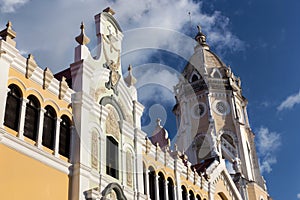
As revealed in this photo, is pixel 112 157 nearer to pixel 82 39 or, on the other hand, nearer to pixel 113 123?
pixel 113 123

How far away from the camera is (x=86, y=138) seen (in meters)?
19.0

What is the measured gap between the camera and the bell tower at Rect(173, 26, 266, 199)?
142 ft

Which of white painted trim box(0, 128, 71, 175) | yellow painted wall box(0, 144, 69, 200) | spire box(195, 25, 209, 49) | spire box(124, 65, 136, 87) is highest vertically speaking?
spire box(195, 25, 209, 49)

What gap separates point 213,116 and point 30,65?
29.2m

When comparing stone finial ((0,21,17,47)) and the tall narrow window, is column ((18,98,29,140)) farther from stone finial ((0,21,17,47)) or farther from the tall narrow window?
the tall narrow window

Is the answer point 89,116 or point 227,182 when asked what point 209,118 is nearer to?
point 227,182

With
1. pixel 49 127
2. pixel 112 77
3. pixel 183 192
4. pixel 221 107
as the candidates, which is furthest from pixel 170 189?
pixel 221 107

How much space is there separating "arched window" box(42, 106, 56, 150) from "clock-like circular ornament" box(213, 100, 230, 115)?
2859 centimetres

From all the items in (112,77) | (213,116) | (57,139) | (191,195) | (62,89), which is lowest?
(57,139)

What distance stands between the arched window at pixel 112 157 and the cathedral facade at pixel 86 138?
0.04m

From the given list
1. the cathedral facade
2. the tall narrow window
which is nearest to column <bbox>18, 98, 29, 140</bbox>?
the cathedral facade

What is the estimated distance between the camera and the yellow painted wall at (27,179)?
48.6 feet

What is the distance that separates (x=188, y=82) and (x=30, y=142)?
3240 centimetres

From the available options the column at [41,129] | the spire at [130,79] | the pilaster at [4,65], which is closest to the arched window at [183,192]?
the spire at [130,79]
